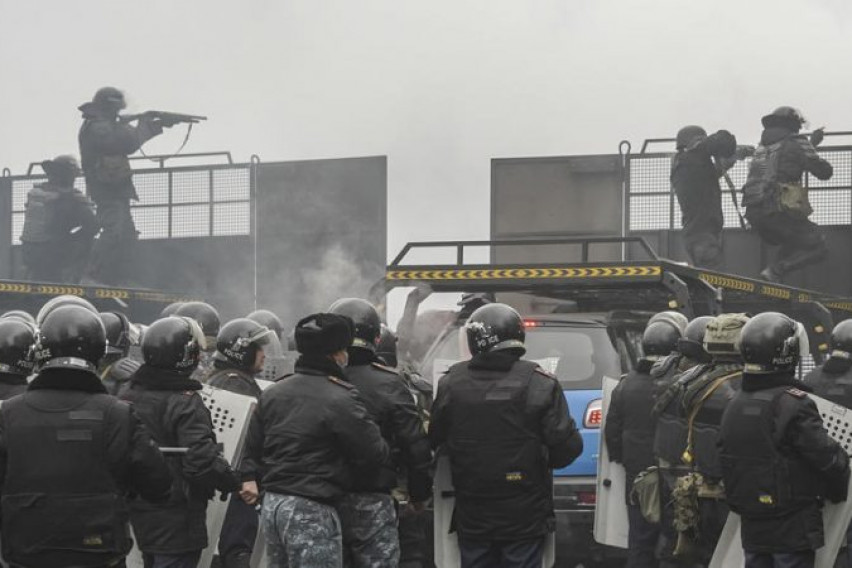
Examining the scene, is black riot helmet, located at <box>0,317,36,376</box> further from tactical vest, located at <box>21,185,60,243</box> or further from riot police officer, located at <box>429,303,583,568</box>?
tactical vest, located at <box>21,185,60,243</box>

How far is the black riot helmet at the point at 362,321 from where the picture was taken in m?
8.38

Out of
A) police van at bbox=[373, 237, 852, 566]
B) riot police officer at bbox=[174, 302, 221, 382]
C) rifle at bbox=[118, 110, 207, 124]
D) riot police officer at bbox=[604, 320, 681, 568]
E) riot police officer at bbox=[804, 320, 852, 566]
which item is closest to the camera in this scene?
riot police officer at bbox=[604, 320, 681, 568]

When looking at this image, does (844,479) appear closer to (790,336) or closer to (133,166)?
(790,336)

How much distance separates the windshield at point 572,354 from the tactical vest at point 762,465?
3.14m

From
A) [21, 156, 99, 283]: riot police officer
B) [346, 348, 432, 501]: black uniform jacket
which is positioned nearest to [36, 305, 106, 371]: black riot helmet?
[346, 348, 432, 501]: black uniform jacket

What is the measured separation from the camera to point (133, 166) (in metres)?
19.9

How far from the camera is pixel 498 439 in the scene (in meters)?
8.27

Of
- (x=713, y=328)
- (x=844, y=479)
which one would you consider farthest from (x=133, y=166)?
(x=844, y=479)

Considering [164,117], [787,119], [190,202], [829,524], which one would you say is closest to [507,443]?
[829,524]

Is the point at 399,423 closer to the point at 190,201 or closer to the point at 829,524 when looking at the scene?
the point at 829,524

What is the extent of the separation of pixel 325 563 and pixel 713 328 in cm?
258

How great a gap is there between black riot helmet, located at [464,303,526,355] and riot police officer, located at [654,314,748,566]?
1036 millimetres

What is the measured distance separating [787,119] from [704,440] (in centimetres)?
730

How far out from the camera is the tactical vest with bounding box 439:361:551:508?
8.22m
